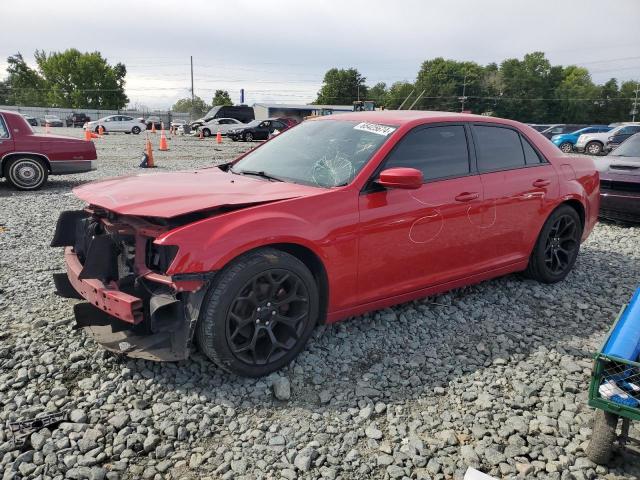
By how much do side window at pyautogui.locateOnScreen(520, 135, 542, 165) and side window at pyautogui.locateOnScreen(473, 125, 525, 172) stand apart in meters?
0.06

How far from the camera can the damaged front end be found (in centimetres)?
278

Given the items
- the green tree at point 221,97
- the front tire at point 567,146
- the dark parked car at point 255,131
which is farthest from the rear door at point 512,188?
the green tree at point 221,97

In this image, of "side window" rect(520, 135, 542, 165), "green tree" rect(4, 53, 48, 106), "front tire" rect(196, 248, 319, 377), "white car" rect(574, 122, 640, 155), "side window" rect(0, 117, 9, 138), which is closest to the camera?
"front tire" rect(196, 248, 319, 377)

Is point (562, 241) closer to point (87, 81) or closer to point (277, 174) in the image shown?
point (277, 174)

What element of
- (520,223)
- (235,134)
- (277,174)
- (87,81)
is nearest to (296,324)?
(277,174)

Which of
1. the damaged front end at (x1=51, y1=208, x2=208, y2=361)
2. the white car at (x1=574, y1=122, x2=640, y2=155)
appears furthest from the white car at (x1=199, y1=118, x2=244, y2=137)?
the damaged front end at (x1=51, y1=208, x2=208, y2=361)

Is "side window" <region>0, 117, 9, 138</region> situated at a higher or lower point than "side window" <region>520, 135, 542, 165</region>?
higher

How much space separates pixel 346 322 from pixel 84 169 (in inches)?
327

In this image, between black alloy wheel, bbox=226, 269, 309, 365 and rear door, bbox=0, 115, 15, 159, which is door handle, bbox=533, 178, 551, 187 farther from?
rear door, bbox=0, 115, 15, 159

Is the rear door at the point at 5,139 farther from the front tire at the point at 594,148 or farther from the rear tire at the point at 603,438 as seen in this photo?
the front tire at the point at 594,148

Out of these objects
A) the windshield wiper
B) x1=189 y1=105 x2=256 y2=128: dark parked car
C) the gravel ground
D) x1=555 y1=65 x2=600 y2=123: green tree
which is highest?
x1=555 y1=65 x2=600 y2=123: green tree

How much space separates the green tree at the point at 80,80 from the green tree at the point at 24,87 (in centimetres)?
129

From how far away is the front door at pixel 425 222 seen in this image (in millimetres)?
3402

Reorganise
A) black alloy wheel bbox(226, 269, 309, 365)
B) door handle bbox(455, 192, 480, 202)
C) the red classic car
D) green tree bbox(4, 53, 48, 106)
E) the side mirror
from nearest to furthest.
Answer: black alloy wheel bbox(226, 269, 309, 365)
the side mirror
door handle bbox(455, 192, 480, 202)
the red classic car
green tree bbox(4, 53, 48, 106)
